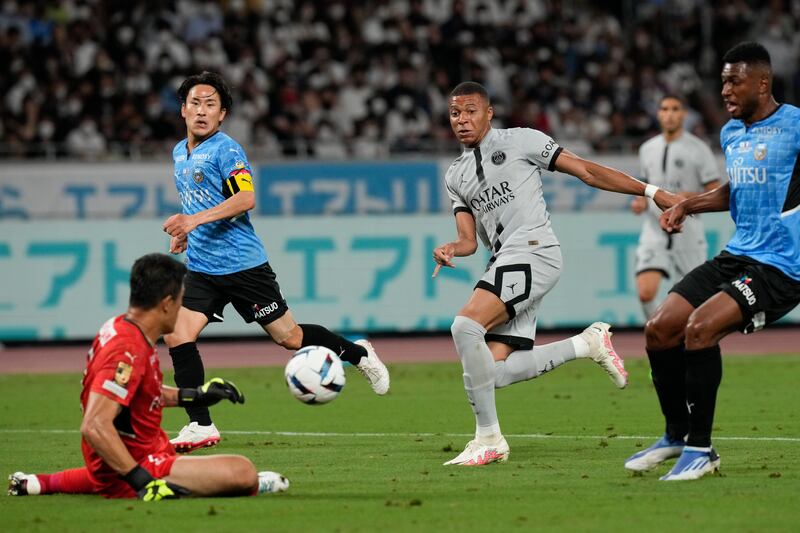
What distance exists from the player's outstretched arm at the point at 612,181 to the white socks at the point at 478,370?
1193mm

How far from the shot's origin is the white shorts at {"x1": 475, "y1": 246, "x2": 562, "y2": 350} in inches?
329

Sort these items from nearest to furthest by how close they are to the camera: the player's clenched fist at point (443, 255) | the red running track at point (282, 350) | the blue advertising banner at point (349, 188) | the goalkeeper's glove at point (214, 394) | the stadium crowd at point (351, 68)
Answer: the goalkeeper's glove at point (214, 394) → the player's clenched fist at point (443, 255) → the red running track at point (282, 350) → the blue advertising banner at point (349, 188) → the stadium crowd at point (351, 68)

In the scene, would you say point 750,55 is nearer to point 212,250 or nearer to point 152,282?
point 152,282

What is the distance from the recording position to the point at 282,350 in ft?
58.9

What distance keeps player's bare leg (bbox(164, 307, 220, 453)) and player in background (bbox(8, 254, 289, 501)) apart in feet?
7.33

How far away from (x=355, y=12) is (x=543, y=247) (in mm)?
14964

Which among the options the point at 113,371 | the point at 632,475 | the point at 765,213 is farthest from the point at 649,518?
the point at 113,371

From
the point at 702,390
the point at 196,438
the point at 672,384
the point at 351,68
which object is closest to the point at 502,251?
the point at 672,384

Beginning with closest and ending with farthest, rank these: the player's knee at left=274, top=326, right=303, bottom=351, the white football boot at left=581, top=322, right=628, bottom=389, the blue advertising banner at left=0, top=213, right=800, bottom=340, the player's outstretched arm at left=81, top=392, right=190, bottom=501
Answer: the player's outstretched arm at left=81, top=392, right=190, bottom=501, the white football boot at left=581, top=322, right=628, bottom=389, the player's knee at left=274, top=326, right=303, bottom=351, the blue advertising banner at left=0, top=213, right=800, bottom=340

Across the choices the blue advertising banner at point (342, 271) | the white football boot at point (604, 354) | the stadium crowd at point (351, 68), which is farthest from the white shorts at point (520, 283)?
the stadium crowd at point (351, 68)

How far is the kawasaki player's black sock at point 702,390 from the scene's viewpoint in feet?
23.6

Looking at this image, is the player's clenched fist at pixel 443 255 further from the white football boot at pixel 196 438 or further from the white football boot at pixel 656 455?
the white football boot at pixel 196 438

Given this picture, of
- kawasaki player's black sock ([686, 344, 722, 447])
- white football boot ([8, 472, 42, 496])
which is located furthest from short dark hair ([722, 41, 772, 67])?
white football boot ([8, 472, 42, 496])

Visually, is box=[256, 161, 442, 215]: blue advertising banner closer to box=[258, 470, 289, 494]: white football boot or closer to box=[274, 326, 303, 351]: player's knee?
box=[274, 326, 303, 351]: player's knee
